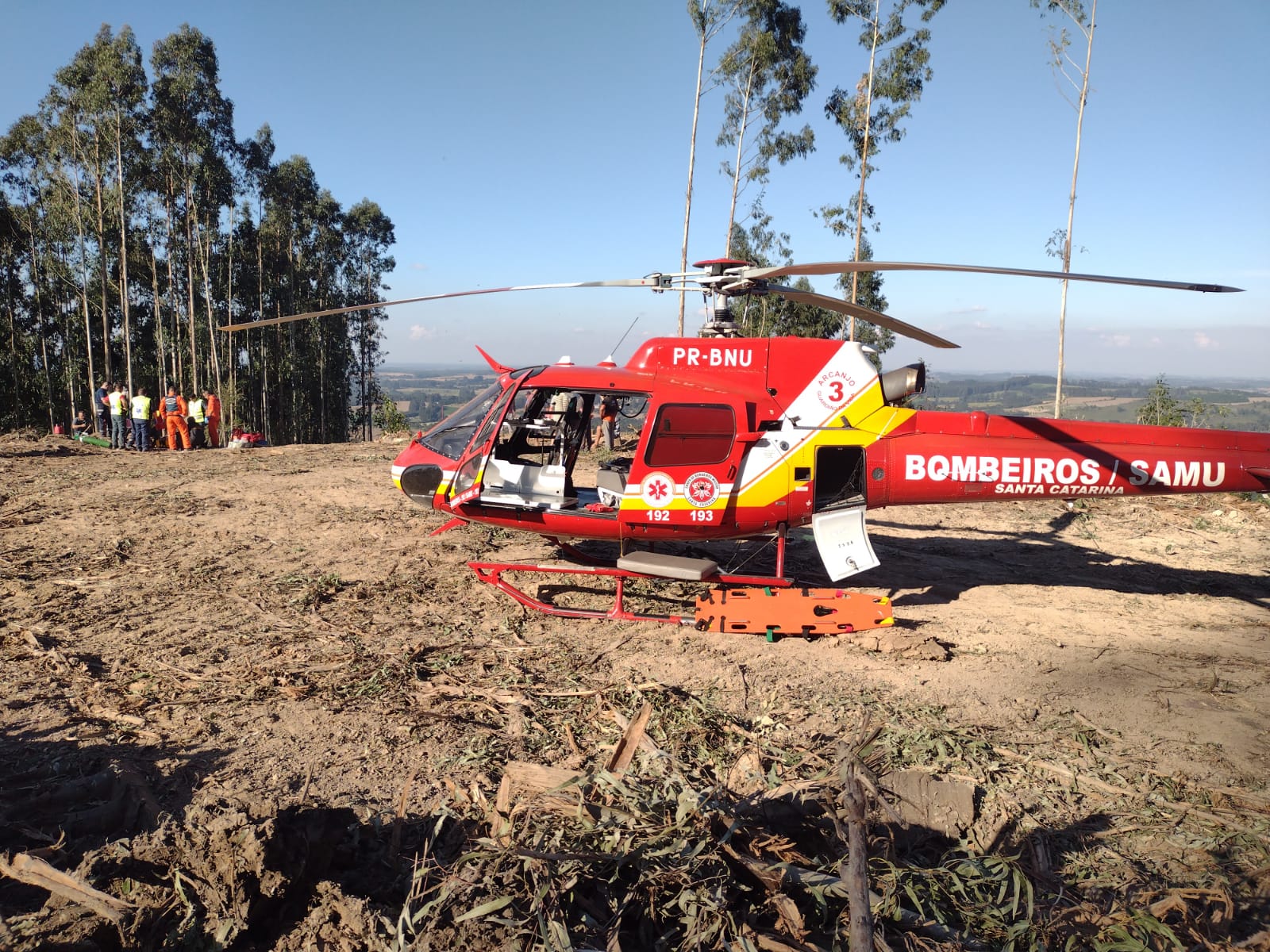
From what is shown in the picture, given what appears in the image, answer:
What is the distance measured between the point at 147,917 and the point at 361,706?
8.48 ft

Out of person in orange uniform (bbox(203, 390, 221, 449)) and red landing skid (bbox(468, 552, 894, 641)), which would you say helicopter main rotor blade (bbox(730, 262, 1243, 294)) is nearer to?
red landing skid (bbox(468, 552, 894, 641))

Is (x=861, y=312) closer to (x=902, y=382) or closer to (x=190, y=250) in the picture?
(x=902, y=382)

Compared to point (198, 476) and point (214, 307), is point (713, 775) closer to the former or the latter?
point (198, 476)

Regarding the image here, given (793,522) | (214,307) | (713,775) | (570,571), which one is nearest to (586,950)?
(713,775)

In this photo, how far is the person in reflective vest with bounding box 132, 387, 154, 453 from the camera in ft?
57.5

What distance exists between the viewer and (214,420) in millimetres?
19281

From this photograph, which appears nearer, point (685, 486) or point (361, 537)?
point (685, 486)

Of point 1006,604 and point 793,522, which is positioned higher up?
point 793,522

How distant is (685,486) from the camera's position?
22.8 ft

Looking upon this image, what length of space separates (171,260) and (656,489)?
35.6 metres

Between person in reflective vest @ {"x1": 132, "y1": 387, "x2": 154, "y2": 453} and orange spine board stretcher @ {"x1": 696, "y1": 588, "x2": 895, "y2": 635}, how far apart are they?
1669 cm

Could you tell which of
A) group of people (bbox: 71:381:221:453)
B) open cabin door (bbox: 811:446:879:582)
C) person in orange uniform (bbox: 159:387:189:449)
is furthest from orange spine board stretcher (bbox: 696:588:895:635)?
person in orange uniform (bbox: 159:387:189:449)

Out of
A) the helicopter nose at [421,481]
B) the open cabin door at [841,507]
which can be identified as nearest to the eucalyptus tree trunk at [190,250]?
the helicopter nose at [421,481]

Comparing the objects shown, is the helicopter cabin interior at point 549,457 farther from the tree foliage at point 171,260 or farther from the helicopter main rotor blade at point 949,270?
the tree foliage at point 171,260
